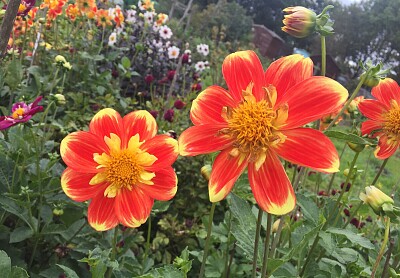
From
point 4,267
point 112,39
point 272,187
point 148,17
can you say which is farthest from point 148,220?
point 148,17

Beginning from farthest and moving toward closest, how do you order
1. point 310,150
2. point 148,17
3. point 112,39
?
point 148,17, point 112,39, point 310,150

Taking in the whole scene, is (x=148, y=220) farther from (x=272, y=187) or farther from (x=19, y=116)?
(x=272, y=187)

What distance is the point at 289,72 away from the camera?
0.73 meters

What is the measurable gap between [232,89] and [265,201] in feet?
0.64

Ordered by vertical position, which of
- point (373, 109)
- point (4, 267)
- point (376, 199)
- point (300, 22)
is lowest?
point (4, 267)

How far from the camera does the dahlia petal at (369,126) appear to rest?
0.97m

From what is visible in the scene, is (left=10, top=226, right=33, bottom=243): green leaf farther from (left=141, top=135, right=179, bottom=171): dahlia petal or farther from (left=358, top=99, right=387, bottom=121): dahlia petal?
(left=358, top=99, right=387, bottom=121): dahlia petal

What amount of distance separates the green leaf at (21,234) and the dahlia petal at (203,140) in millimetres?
603

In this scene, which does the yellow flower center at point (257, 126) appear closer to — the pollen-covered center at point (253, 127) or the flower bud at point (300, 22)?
the pollen-covered center at point (253, 127)

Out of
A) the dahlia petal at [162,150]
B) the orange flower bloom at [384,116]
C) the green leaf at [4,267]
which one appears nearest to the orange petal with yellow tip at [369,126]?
the orange flower bloom at [384,116]

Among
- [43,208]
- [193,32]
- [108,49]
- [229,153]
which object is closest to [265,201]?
[229,153]

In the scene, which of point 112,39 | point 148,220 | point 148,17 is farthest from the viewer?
point 148,17

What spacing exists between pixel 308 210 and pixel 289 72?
389 millimetres

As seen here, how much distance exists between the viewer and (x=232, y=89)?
0.75 metres
